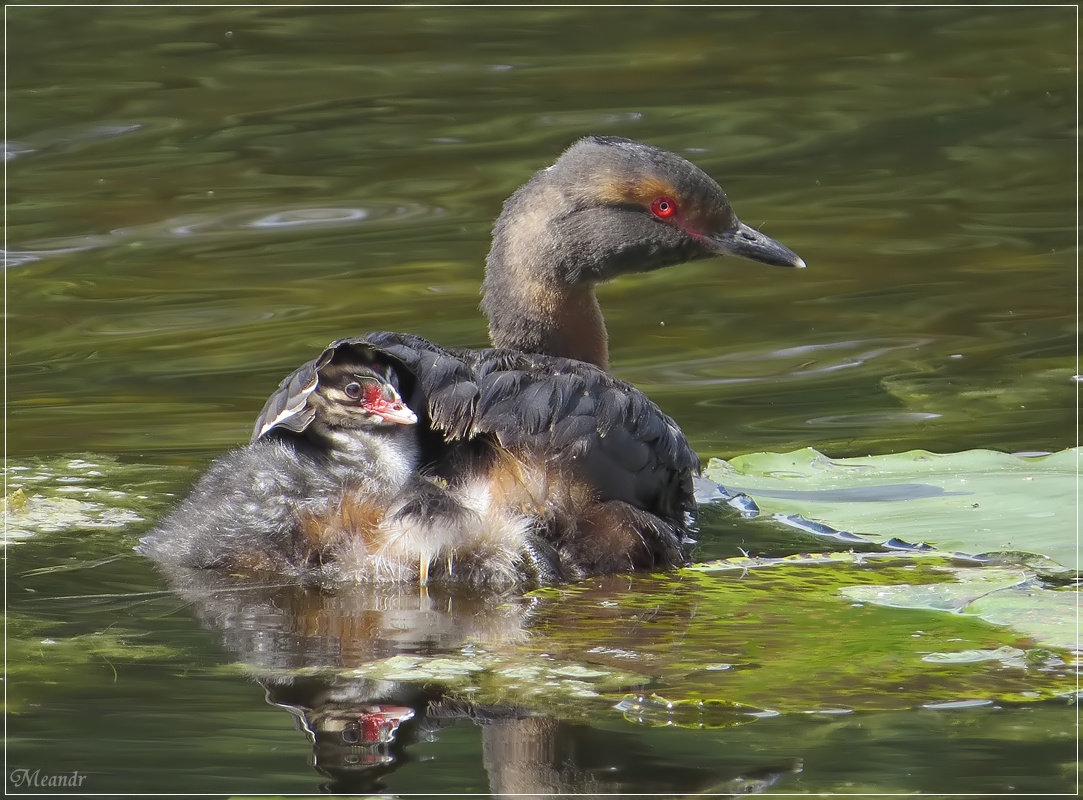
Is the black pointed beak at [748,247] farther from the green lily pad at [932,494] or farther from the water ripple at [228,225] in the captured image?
the water ripple at [228,225]

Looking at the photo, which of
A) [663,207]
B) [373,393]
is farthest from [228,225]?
[373,393]

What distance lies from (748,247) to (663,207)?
369 mm

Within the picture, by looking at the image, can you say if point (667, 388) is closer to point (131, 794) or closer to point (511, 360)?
point (511, 360)

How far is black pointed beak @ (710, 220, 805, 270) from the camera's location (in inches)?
254

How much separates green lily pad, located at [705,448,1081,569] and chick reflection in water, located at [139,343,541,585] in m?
1.17

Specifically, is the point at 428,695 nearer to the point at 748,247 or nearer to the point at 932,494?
the point at 932,494

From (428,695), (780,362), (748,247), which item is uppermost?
(748,247)

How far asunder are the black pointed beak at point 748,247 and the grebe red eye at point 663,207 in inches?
8.2

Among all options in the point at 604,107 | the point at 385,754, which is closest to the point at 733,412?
the point at 385,754

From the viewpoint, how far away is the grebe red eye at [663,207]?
6277 millimetres

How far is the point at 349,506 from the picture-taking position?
5.02 meters

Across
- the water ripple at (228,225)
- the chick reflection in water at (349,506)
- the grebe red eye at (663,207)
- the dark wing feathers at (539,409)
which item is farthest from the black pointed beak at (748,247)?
the water ripple at (228,225)

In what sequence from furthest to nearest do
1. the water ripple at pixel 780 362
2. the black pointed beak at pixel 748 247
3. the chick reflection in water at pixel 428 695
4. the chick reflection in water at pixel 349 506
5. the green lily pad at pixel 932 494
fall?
the water ripple at pixel 780 362 < the black pointed beak at pixel 748 247 < the green lily pad at pixel 932 494 < the chick reflection in water at pixel 349 506 < the chick reflection in water at pixel 428 695

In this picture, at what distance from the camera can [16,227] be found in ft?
31.8
